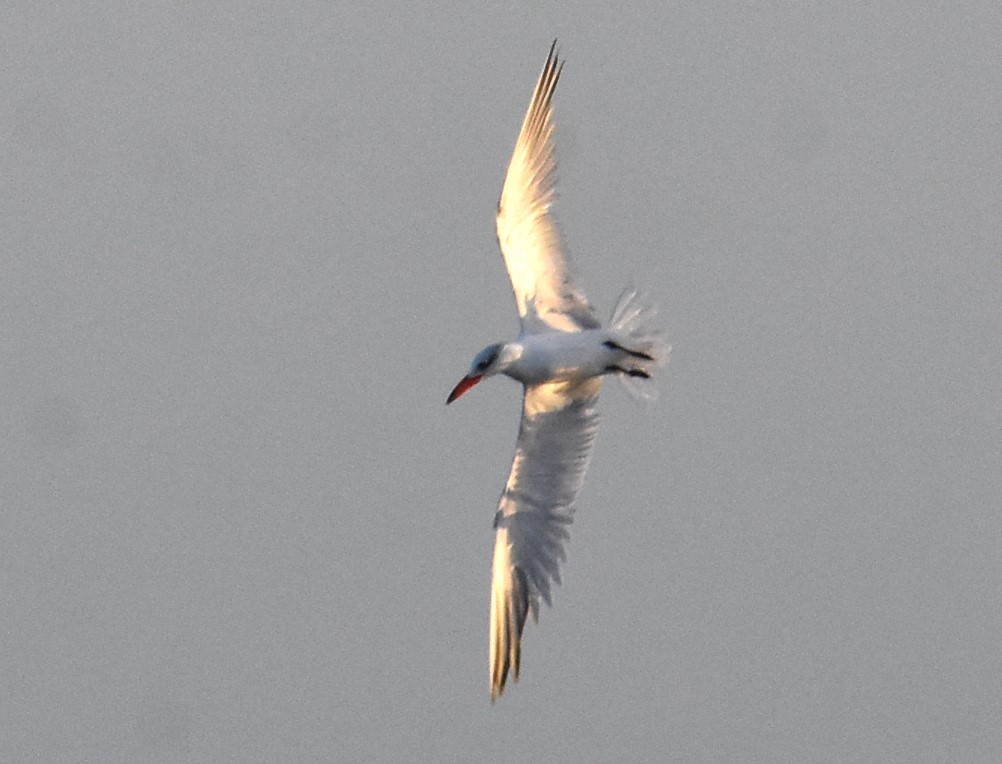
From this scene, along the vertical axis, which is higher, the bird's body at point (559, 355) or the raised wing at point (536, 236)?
the raised wing at point (536, 236)

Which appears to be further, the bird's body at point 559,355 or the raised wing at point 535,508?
the raised wing at point 535,508

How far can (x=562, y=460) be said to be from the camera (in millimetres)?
19109

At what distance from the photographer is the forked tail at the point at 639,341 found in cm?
1927

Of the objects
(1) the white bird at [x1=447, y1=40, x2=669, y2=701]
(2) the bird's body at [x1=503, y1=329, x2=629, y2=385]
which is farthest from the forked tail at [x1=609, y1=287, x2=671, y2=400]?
(2) the bird's body at [x1=503, y1=329, x2=629, y2=385]

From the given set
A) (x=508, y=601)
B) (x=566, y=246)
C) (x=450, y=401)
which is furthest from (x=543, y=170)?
(x=508, y=601)

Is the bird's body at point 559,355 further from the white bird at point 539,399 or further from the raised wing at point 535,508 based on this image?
the raised wing at point 535,508

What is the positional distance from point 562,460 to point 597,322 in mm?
1000

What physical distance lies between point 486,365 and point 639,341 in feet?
4.57

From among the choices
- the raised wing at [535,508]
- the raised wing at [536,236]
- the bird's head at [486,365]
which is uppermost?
the raised wing at [536,236]

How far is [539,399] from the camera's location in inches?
751

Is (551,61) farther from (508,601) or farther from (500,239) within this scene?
(508,601)

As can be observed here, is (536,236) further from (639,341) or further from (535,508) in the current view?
(535,508)

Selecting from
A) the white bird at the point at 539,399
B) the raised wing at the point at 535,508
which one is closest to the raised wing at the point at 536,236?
the white bird at the point at 539,399

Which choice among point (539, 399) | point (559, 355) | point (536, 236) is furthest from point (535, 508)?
point (536, 236)
